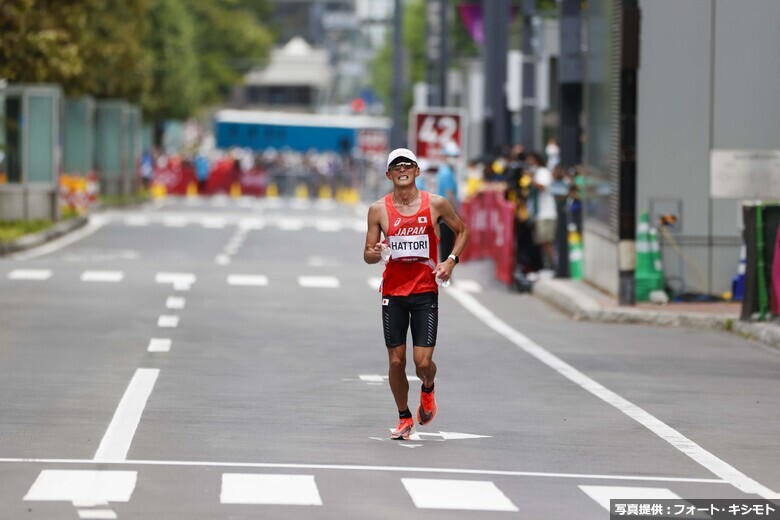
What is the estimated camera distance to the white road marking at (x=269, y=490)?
33.0ft

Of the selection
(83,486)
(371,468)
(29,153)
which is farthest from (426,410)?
(29,153)

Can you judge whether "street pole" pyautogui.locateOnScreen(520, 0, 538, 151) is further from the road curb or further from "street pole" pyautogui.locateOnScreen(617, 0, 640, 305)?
"street pole" pyautogui.locateOnScreen(617, 0, 640, 305)

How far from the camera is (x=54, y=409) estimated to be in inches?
546

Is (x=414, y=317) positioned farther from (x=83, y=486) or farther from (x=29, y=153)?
(x=29, y=153)

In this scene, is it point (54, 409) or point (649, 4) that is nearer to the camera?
point (54, 409)

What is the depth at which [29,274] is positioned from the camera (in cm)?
2814

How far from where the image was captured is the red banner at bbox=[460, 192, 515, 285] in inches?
1162

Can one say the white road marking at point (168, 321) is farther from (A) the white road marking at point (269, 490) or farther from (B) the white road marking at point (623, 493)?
(B) the white road marking at point (623, 493)

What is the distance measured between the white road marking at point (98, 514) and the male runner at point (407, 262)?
348 centimetres

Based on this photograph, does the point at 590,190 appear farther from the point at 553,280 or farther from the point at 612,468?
the point at 612,468

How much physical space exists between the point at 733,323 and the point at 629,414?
25.7 feet

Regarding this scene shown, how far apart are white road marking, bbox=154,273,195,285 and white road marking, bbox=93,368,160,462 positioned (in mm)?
11077

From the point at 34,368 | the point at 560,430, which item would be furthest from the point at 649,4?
the point at 560,430

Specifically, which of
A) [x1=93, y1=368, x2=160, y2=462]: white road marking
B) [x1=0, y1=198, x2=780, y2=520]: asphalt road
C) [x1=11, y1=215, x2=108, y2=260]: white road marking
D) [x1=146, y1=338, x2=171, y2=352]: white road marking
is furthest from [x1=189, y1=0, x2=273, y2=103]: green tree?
[x1=93, y1=368, x2=160, y2=462]: white road marking
